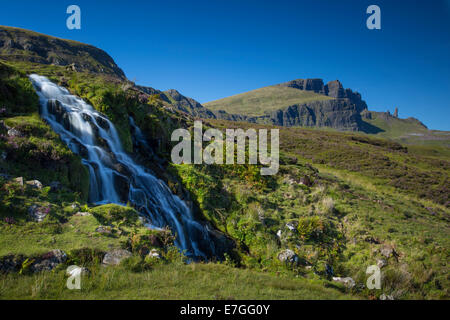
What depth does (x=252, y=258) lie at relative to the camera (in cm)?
987

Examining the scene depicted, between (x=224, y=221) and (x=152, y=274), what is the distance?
22.4ft

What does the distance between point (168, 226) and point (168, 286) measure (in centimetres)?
464

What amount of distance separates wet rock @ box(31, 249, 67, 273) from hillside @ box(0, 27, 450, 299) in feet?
0.07

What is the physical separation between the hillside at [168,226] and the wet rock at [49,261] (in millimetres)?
21

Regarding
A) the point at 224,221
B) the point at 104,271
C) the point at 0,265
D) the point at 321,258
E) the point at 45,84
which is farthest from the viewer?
the point at 45,84

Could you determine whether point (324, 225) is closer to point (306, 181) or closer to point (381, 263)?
point (381, 263)

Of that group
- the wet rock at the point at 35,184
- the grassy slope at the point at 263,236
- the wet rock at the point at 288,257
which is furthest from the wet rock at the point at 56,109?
the wet rock at the point at 288,257

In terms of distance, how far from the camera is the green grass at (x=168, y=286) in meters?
4.67

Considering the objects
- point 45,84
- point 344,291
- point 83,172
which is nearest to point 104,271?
point 83,172

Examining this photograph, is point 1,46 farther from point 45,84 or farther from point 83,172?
point 83,172

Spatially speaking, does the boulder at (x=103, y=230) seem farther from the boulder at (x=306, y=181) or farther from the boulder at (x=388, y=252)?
the boulder at (x=306, y=181)

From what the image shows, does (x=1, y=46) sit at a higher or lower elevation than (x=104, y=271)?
higher

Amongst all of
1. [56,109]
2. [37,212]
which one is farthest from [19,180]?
[56,109]

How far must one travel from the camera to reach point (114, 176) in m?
11.4
